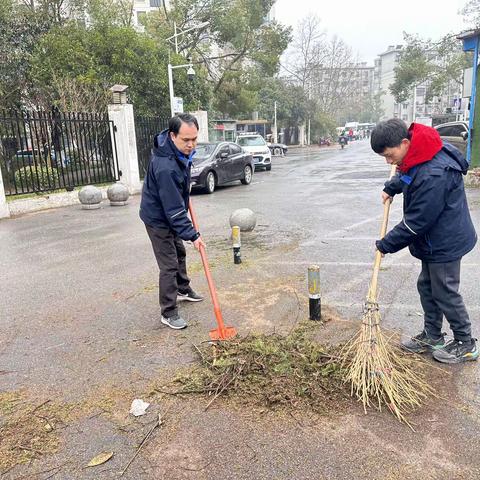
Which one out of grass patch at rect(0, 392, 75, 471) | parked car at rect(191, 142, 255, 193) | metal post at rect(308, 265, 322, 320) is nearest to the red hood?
metal post at rect(308, 265, 322, 320)

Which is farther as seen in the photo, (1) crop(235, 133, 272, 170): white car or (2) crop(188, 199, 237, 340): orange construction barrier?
(1) crop(235, 133, 272, 170): white car

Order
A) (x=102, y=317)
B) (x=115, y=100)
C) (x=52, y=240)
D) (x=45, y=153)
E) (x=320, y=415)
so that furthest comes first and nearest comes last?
1. (x=115, y=100)
2. (x=45, y=153)
3. (x=52, y=240)
4. (x=102, y=317)
5. (x=320, y=415)

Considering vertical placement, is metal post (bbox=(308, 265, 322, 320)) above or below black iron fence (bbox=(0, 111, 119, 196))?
below

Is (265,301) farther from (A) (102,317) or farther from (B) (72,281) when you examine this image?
(B) (72,281)

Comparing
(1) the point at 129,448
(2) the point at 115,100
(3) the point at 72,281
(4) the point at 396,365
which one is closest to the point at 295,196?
(2) the point at 115,100

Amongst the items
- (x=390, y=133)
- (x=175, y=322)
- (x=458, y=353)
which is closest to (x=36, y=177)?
(x=175, y=322)

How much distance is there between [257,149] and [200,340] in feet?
60.0

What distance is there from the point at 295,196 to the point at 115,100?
6.02 metres

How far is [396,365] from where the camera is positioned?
10.4 ft

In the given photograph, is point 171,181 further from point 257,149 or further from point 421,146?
point 257,149

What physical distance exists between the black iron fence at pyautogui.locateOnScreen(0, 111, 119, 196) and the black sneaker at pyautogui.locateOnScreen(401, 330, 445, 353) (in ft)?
33.7

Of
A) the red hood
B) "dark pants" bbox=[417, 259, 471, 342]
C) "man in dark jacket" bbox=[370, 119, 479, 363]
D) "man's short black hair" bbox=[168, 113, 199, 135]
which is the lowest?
"dark pants" bbox=[417, 259, 471, 342]

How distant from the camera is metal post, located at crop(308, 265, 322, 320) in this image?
12.9 feet

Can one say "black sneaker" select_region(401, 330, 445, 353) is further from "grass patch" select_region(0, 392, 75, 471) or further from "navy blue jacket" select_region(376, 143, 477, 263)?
"grass patch" select_region(0, 392, 75, 471)
